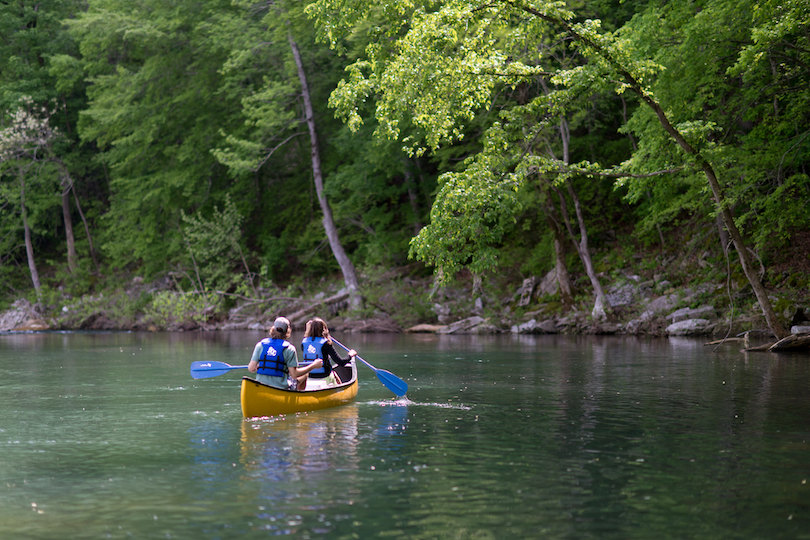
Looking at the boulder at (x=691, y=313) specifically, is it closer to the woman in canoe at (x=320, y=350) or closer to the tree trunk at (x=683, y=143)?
the tree trunk at (x=683, y=143)

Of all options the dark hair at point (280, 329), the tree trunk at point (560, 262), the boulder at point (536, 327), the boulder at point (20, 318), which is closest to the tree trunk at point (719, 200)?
the dark hair at point (280, 329)

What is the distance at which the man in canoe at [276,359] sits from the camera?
12.7 metres

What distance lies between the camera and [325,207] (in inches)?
1486

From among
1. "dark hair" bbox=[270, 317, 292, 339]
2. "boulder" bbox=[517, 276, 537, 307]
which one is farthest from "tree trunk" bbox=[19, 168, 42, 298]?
"dark hair" bbox=[270, 317, 292, 339]

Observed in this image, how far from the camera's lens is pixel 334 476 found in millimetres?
8320

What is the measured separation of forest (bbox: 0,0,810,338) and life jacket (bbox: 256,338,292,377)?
20.7 ft

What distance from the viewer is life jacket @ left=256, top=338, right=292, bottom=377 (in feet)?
41.6

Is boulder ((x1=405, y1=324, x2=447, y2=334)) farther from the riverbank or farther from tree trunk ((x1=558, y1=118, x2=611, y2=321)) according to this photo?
tree trunk ((x1=558, y1=118, x2=611, y2=321))

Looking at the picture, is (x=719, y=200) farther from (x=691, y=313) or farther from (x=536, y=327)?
(x=536, y=327)

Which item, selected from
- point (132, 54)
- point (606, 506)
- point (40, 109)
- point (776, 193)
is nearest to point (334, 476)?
point (606, 506)

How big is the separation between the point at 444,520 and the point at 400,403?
6.97 meters

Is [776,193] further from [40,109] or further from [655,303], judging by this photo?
[40,109]

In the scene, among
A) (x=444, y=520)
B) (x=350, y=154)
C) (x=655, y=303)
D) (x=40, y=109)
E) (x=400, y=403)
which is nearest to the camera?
(x=444, y=520)

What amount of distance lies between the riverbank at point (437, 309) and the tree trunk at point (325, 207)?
617mm
